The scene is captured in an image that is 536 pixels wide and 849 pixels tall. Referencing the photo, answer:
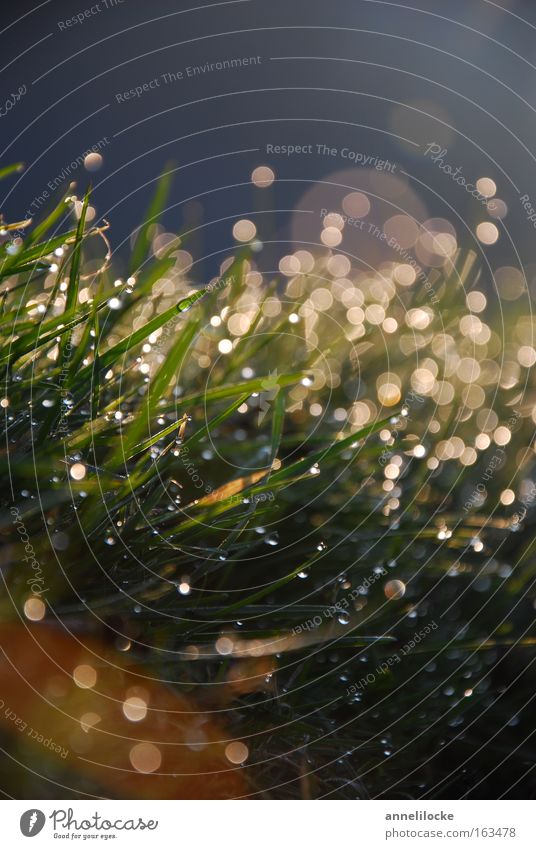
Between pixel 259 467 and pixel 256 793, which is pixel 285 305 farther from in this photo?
pixel 256 793

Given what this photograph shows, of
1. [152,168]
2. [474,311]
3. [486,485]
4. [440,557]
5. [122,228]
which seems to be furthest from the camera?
[152,168]

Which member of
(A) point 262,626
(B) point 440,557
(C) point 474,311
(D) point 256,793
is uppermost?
(C) point 474,311

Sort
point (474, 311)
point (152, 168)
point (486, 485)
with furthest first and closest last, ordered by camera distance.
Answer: point (152, 168), point (474, 311), point (486, 485)

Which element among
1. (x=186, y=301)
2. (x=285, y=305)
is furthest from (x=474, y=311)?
(x=186, y=301)

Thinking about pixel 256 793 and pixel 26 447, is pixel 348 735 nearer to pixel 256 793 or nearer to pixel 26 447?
pixel 256 793

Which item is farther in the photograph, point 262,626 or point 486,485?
point 486,485

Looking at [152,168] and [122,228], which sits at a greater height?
[152,168]

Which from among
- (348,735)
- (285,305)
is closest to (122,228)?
(285,305)
